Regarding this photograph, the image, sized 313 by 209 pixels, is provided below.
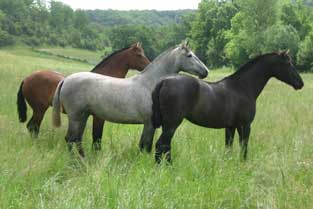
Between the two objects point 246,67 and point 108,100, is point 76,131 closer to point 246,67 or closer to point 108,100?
point 108,100

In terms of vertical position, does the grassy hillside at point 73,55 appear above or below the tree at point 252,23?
below

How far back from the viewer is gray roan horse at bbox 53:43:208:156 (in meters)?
5.92

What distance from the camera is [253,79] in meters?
6.60

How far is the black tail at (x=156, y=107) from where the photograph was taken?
5.71m

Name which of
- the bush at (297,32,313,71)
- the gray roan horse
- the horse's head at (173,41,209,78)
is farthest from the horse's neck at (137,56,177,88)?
the bush at (297,32,313,71)

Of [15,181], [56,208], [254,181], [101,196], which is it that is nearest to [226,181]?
[254,181]

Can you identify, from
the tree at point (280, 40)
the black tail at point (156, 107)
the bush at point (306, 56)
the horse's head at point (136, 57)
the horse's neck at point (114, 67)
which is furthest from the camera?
the tree at point (280, 40)

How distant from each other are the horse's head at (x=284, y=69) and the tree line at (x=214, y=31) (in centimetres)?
3708

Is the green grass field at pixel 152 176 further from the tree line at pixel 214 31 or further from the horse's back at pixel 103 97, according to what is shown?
the tree line at pixel 214 31

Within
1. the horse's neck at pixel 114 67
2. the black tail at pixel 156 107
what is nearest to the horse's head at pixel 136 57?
the horse's neck at pixel 114 67

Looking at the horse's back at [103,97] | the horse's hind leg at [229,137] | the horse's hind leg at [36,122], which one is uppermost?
the horse's back at [103,97]

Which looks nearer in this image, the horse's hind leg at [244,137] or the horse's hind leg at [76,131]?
the horse's hind leg at [76,131]

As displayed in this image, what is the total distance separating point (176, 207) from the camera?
4008 mm

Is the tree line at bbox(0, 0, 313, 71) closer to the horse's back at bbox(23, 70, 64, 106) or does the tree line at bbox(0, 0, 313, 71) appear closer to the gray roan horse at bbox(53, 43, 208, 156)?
the horse's back at bbox(23, 70, 64, 106)
